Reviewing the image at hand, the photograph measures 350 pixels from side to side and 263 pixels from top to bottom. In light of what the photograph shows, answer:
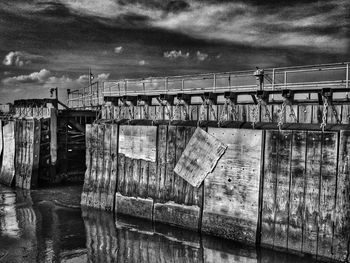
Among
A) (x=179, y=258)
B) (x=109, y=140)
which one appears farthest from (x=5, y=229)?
(x=179, y=258)

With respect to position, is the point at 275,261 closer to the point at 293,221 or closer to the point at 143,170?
the point at 293,221

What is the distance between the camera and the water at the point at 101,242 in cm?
1114

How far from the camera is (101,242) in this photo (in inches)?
498

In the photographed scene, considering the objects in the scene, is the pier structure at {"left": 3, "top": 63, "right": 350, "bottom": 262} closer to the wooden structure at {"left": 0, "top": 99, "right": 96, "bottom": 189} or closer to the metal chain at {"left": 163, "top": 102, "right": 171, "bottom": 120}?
the metal chain at {"left": 163, "top": 102, "right": 171, "bottom": 120}

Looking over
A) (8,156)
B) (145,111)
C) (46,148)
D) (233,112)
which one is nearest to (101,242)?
(145,111)

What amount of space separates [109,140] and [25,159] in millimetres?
8431

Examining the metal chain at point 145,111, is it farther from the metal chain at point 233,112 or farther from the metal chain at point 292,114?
the metal chain at point 292,114

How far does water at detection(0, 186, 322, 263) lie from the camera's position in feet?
36.6

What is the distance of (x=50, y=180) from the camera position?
2095 cm

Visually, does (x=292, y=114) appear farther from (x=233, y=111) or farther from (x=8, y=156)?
(x=8, y=156)

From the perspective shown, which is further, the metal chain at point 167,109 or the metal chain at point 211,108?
the metal chain at point 167,109

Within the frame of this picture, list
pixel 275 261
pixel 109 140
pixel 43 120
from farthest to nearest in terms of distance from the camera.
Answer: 1. pixel 43 120
2. pixel 109 140
3. pixel 275 261

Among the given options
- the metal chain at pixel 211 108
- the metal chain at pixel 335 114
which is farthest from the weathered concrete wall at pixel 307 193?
the metal chain at pixel 211 108

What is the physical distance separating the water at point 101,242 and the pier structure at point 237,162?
48 cm
